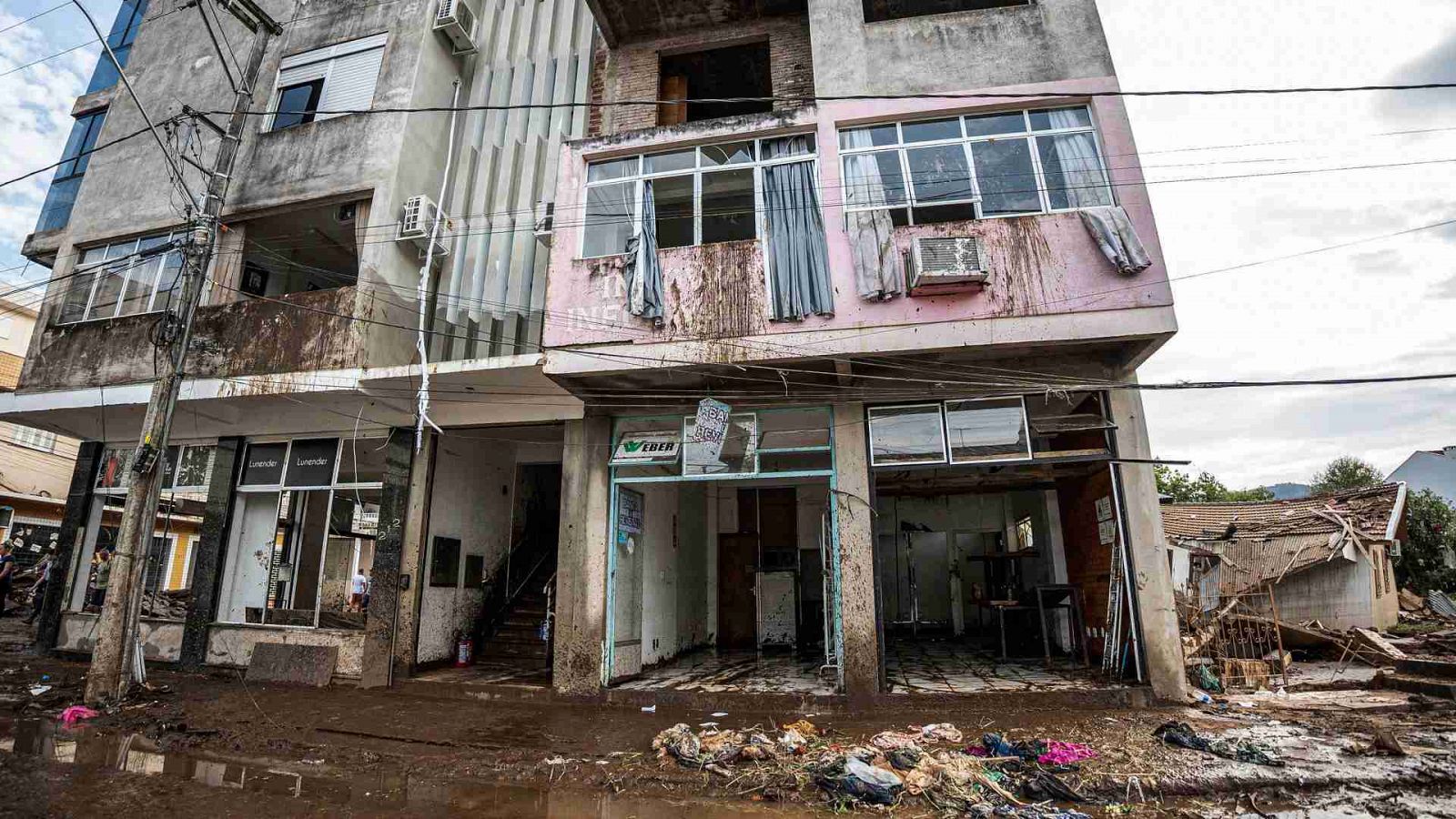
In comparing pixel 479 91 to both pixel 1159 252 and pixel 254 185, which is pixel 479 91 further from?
pixel 1159 252

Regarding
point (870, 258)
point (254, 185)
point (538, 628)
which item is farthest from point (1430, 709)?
point (254, 185)

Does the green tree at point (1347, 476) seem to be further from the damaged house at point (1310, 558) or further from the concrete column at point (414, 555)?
the concrete column at point (414, 555)

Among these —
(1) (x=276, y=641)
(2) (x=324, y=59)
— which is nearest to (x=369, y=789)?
(1) (x=276, y=641)

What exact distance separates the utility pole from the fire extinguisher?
14.4 feet

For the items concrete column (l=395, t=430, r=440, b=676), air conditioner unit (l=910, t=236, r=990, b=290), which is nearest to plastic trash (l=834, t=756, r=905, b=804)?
air conditioner unit (l=910, t=236, r=990, b=290)

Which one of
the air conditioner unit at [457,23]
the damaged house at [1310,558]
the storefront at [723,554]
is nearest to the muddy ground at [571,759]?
the storefront at [723,554]

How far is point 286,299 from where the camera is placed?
37.8 ft

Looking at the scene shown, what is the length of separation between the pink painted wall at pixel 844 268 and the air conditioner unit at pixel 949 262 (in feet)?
0.99

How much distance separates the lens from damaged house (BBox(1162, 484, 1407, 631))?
14.4 metres

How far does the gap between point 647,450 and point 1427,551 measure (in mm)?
25548

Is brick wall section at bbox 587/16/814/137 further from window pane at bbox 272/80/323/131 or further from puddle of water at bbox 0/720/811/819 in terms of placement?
puddle of water at bbox 0/720/811/819

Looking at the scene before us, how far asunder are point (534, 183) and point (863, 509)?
810 cm

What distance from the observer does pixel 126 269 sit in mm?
13445

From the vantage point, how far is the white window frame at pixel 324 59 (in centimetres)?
1298
